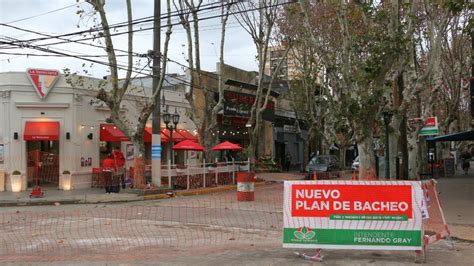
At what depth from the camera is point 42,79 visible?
23.1m

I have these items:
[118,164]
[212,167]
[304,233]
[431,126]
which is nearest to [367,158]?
[304,233]

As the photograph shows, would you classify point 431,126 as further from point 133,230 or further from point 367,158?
point 133,230

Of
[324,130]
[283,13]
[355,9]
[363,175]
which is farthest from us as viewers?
[324,130]

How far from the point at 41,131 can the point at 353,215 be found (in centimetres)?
1804

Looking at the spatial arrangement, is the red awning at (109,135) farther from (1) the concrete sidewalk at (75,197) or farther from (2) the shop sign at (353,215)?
(2) the shop sign at (353,215)

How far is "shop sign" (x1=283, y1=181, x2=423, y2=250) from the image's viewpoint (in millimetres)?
8055

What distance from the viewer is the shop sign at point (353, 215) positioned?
8.05 metres

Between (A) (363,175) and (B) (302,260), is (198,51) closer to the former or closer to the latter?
(A) (363,175)

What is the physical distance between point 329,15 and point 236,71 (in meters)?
14.1

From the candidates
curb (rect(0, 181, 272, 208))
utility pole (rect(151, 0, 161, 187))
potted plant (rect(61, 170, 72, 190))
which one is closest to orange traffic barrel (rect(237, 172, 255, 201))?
curb (rect(0, 181, 272, 208))

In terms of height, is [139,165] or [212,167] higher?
[139,165]

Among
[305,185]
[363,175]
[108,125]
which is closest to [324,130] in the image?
[108,125]

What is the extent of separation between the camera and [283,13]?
29594mm

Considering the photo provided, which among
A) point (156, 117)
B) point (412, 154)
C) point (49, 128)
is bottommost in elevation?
point (412, 154)
